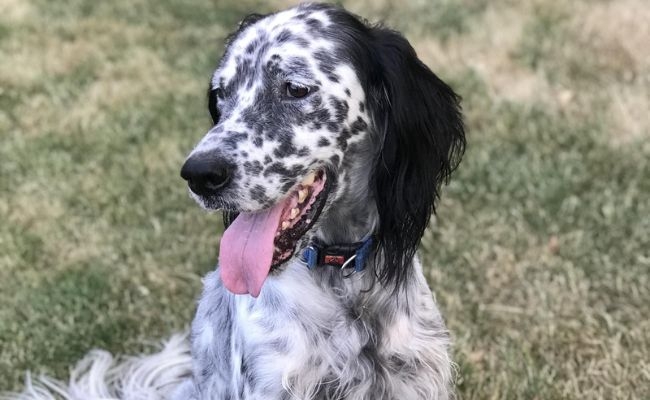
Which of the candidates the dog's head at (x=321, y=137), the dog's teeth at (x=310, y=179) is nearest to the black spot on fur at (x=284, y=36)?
the dog's head at (x=321, y=137)

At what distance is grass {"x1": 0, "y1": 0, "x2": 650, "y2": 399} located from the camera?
3.84 m

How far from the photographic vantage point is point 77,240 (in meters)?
4.80

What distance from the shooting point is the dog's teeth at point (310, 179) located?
99.0 inches

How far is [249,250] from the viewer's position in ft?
8.02

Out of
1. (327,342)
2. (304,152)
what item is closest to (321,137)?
(304,152)

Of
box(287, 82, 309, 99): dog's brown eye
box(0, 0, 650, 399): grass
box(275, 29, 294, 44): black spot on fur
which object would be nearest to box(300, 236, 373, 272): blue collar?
box(287, 82, 309, 99): dog's brown eye

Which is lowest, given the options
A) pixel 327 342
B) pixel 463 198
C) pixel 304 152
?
pixel 463 198

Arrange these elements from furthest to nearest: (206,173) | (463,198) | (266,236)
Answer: (463,198), (266,236), (206,173)

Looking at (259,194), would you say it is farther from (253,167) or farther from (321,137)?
(321,137)

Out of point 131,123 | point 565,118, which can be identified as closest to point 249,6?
point 131,123

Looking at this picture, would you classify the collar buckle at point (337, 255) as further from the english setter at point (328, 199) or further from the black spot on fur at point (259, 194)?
the black spot on fur at point (259, 194)

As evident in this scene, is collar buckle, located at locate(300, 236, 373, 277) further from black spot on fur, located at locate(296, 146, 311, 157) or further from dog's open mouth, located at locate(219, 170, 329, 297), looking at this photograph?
black spot on fur, located at locate(296, 146, 311, 157)

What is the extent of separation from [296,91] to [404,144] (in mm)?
402

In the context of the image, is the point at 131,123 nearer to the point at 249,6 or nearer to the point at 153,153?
the point at 153,153
